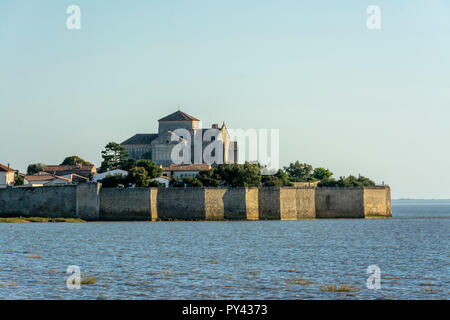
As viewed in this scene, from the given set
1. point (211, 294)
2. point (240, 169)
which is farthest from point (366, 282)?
point (240, 169)

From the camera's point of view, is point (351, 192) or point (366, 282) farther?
point (351, 192)

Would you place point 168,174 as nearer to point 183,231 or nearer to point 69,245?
point 183,231

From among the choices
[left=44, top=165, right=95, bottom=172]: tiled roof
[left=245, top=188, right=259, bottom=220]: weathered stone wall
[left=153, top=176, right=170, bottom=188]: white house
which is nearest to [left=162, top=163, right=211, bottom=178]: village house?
[left=153, top=176, right=170, bottom=188]: white house

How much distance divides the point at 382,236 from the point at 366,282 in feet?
80.1

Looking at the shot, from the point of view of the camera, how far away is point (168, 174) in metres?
71.7

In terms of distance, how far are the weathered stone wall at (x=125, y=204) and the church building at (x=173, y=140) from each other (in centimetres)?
2534

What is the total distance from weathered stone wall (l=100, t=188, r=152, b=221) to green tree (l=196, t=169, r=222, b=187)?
30.6 ft

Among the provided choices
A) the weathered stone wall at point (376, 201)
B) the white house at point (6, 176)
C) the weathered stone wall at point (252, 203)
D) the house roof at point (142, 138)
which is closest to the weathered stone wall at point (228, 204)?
the weathered stone wall at point (252, 203)

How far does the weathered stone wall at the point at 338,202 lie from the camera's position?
56844 millimetres

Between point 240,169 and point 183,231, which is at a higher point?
point 240,169

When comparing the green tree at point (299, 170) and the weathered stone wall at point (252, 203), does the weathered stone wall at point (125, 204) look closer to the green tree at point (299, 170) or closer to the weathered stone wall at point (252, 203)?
the weathered stone wall at point (252, 203)

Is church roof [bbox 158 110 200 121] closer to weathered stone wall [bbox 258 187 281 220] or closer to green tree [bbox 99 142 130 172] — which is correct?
green tree [bbox 99 142 130 172]
